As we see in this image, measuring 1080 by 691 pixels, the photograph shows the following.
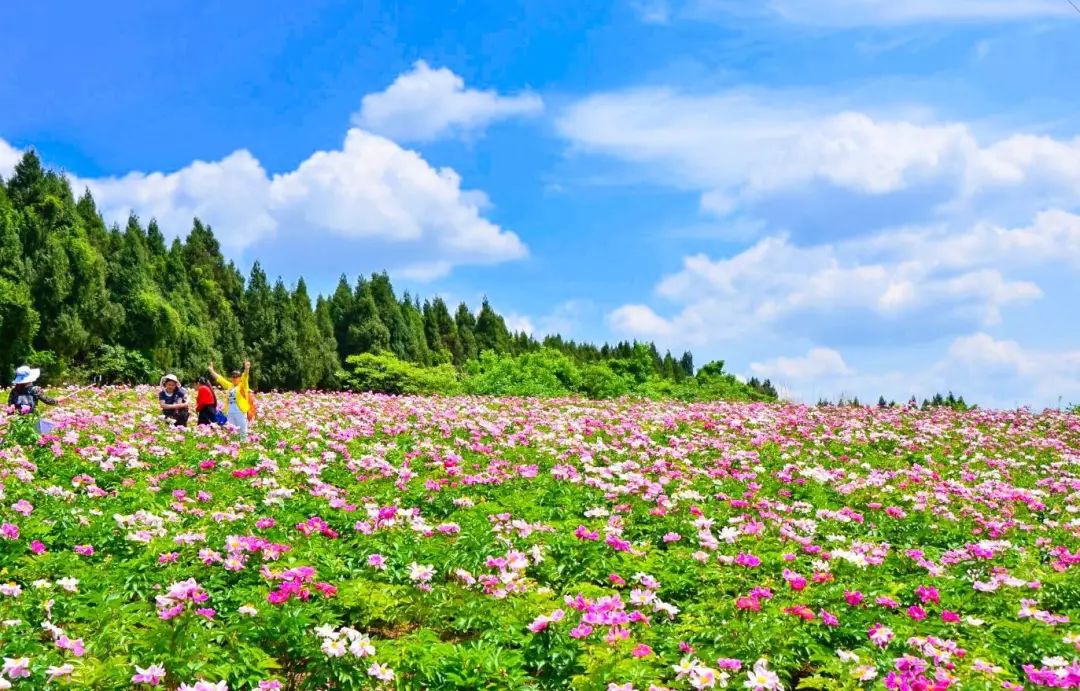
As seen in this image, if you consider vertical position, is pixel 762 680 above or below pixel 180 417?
below

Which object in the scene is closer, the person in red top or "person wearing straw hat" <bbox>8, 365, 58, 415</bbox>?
"person wearing straw hat" <bbox>8, 365, 58, 415</bbox>

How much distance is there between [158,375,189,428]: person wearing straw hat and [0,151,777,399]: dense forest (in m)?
11.7

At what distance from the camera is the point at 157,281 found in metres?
33.2

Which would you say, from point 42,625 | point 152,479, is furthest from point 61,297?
point 42,625

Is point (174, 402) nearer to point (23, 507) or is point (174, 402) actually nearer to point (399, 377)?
Result: point (23, 507)

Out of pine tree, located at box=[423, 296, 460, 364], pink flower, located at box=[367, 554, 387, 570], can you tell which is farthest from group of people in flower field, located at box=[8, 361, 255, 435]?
pine tree, located at box=[423, 296, 460, 364]

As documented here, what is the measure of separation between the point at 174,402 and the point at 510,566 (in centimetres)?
858

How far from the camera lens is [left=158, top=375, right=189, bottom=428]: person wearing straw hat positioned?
1215 cm

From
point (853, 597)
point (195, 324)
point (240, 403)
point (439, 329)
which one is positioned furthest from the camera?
point (439, 329)

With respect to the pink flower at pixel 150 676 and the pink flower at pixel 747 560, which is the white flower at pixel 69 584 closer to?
the pink flower at pixel 150 676

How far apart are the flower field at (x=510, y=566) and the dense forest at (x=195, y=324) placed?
1365 centimetres

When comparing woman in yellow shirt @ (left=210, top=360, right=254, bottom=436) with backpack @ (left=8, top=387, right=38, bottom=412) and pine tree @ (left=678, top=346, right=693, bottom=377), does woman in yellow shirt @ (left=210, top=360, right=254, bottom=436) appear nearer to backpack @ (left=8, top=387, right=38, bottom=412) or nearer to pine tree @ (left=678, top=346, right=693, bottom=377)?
backpack @ (left=8, top=387, right=38, bottom=412)

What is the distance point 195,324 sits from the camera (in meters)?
33.9

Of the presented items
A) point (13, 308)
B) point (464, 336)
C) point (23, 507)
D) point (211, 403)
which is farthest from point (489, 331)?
point (23, 507)
